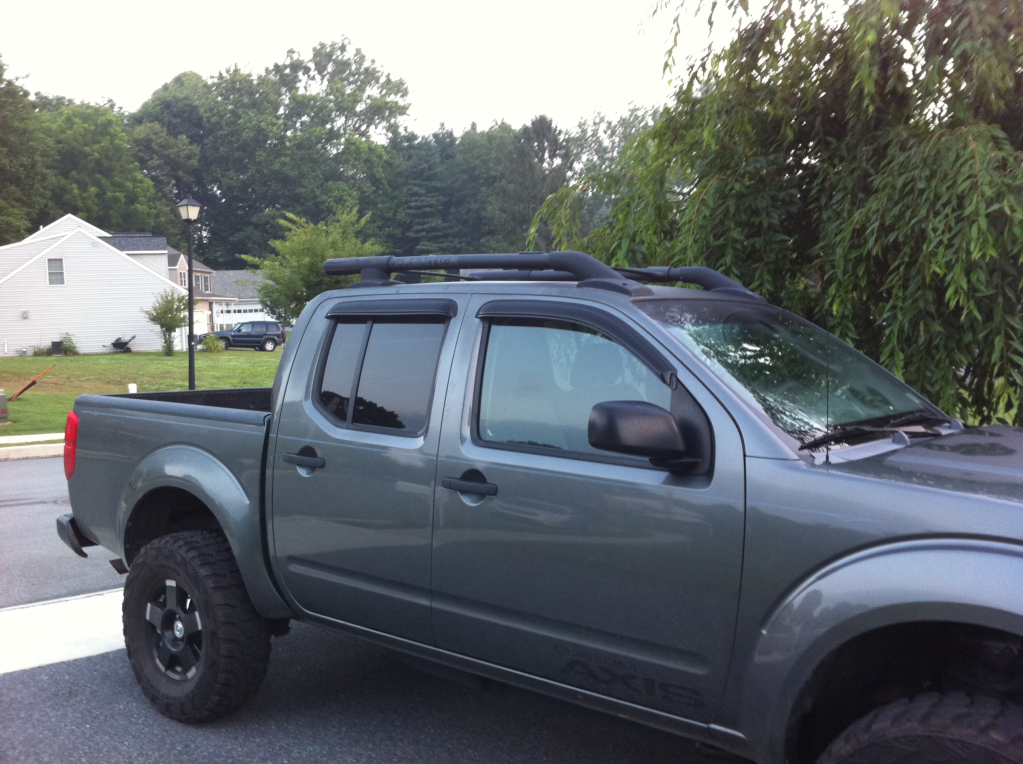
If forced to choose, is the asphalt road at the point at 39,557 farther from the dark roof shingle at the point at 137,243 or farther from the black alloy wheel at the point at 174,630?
the dark roof shingle at the point at 137,243

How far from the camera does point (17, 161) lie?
58344 millimetres

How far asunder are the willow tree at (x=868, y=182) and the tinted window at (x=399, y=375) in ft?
9.02

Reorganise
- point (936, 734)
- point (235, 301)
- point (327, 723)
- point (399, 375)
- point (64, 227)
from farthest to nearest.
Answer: point (235, 301) < point (64, 227) < point (327, 723) < point (399, 375) < point (936, 734)

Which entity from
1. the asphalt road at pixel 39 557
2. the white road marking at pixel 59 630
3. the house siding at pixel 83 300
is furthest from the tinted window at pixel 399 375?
the house siding at pixel 83 300

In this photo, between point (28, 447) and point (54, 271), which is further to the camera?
point (54, 271)

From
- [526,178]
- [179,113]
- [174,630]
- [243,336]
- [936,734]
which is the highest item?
[179,113]

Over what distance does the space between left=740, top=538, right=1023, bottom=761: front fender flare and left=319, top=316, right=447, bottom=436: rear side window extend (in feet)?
4.91

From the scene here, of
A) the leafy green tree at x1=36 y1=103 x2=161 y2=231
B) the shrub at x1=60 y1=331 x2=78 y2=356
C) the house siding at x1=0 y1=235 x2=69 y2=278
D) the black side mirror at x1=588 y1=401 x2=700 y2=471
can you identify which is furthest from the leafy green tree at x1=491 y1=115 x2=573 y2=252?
the black side mirror at x1=588 y1=401 x2=700 y2=471

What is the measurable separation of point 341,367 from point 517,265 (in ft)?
2.97

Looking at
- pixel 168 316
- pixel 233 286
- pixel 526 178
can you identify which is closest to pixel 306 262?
pixel 168 316

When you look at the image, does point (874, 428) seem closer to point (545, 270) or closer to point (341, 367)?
point (545, 270)

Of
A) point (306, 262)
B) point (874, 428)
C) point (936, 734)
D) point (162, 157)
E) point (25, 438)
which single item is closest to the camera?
point (936, 734)

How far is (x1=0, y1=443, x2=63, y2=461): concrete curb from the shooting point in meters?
15.5

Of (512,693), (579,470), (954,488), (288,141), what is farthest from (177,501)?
(288,141)
